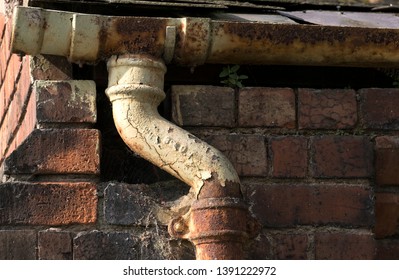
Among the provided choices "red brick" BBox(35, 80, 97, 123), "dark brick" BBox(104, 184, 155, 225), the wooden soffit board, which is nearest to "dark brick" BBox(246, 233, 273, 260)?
"dark brick" BBox(104, 184, 155, 225)

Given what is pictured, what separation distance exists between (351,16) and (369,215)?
574 millimetres

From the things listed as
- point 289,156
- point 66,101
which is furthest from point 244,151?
point 66,101

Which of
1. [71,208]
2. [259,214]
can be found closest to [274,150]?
[259,214]

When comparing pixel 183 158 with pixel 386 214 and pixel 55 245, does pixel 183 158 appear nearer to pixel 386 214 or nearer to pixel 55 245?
pixel 55 245

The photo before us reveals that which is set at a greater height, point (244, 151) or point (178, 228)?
point (244, 151)

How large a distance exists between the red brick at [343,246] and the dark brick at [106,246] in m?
0.47

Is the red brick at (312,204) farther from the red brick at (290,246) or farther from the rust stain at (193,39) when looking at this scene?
the rust stain at (193,39)

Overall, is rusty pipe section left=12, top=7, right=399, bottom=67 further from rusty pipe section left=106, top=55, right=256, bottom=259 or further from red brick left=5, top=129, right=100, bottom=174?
red brick left=5, top=129, right=100, bottom=174

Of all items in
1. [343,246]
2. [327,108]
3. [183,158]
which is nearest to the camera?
[183,158]

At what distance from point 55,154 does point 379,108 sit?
34.3 inches

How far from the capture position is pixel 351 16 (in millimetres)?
3000

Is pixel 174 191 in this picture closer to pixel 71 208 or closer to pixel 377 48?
pixel 71 208

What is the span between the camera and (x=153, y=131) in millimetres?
2688

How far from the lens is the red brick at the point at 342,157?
110 inches
